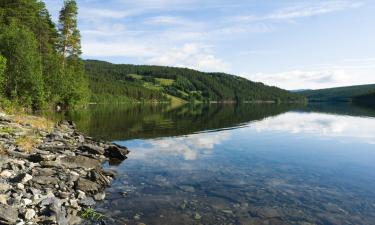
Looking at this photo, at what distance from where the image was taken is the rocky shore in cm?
1534

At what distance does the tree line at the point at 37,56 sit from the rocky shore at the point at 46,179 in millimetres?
24285

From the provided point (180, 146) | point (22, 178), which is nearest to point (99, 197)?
point (22, 178)

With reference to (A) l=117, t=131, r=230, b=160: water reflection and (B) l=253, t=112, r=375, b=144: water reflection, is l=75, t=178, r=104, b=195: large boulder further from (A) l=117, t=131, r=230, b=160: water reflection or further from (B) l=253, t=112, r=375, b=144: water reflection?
(B) l=253, t=112, r=375, b=144: water reflection

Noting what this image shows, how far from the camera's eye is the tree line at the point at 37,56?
59406 mm

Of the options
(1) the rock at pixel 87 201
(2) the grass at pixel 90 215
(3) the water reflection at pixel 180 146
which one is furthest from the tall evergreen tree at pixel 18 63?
(2) the grass at pixel 90 215

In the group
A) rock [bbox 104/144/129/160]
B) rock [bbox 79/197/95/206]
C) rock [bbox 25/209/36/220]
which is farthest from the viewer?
rock [bbox 104/144/129/160]

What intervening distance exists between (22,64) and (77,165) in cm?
4197

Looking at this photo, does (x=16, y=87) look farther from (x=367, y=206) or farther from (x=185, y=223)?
(x=367, y=206)

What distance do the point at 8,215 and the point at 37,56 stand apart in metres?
61.7

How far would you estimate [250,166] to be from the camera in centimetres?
3105

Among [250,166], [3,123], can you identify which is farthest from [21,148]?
[250,166]

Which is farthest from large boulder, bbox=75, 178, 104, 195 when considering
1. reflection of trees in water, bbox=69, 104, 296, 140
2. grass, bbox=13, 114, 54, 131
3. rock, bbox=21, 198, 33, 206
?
reflection of trees in water, bbox=69, 104, 296, 140

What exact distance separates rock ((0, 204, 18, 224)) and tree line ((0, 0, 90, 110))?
39.0 m

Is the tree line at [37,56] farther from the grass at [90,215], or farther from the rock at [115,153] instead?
the grass at [90,215]
